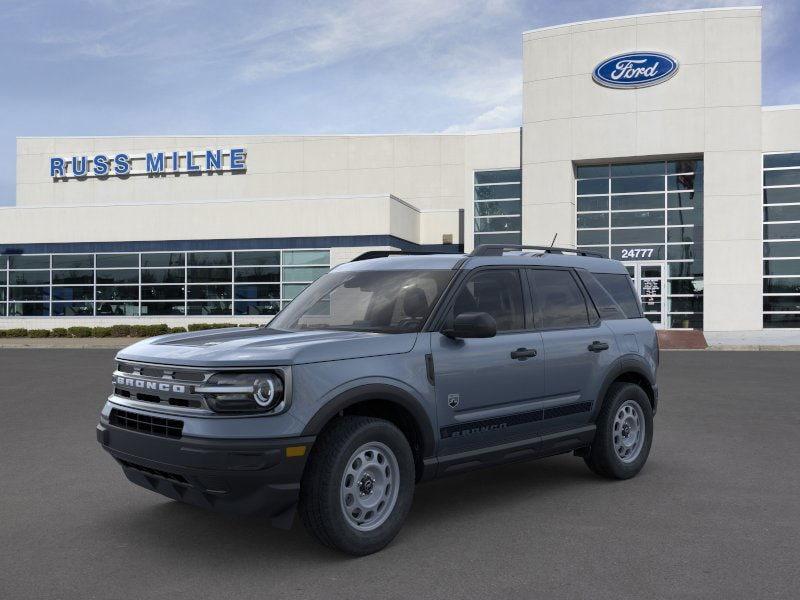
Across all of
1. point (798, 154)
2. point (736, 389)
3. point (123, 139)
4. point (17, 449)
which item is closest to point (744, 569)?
point (17, 449)

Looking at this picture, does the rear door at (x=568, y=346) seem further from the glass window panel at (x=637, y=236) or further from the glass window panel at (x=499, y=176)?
the glass window panel at (x=499, y=176)

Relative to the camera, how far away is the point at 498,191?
37219 millimetres

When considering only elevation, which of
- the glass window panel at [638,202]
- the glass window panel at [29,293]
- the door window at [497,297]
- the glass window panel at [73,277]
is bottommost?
the door window at [497,297]

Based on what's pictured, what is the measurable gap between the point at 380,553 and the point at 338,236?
30728 mm

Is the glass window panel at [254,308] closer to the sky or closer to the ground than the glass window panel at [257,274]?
closer to the ground

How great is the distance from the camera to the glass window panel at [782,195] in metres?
32.7

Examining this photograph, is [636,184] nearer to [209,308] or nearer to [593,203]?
[593,203]

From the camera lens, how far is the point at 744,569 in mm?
4742

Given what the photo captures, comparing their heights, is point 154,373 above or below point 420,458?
above

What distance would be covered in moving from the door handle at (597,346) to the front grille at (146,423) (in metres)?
3.55

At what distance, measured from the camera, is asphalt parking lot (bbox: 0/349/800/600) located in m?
4.51

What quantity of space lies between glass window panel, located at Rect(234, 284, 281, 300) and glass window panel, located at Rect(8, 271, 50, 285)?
969 cm

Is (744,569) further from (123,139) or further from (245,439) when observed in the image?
(123,139)

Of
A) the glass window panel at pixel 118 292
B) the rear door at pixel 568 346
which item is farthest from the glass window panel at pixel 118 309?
the rear door at pixel 568 346
